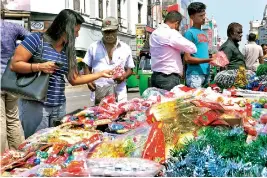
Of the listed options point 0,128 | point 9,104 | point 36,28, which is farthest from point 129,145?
point 36,28

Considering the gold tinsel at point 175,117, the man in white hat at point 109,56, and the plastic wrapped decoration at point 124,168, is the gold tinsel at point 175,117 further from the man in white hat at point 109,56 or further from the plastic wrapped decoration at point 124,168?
the man in white hat at point 109,56

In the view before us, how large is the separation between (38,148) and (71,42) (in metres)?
1.10

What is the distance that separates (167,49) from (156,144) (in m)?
2.74

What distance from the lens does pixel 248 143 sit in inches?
114

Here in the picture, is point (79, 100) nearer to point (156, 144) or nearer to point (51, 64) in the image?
point (51, 64)

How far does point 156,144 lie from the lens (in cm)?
291

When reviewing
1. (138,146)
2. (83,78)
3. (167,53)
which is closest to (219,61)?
(167,53)

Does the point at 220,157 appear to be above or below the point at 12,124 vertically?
above

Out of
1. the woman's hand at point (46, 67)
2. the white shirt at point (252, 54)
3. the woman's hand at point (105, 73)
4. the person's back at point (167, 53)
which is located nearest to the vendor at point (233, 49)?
the person's back at point (167, 53)

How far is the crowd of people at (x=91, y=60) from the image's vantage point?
13.2ft

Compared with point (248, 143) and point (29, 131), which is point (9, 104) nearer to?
point (29, 131)

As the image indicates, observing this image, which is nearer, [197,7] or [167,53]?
[167,53]

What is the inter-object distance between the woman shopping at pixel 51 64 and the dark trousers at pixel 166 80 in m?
1.51

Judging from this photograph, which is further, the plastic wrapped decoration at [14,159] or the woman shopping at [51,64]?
the woman shopping at [51,64]
